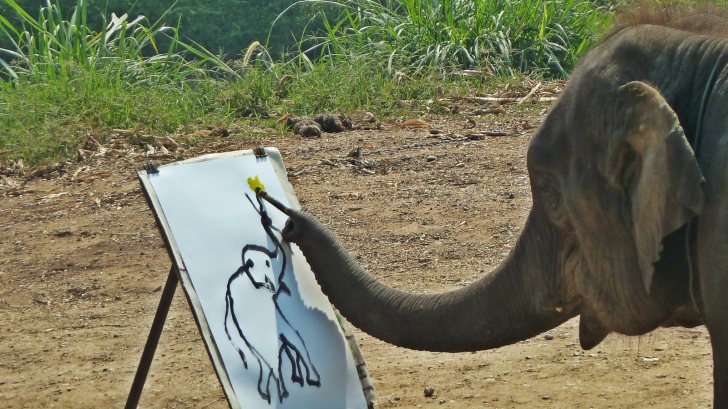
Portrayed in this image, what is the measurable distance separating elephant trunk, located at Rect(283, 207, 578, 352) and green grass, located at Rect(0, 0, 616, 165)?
5121 millimetres

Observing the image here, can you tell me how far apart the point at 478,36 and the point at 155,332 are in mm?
7115

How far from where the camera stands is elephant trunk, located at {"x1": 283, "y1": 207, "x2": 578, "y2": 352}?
2703mm

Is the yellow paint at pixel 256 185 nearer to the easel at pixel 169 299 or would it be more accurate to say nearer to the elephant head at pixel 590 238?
the easel at pixel 169 299

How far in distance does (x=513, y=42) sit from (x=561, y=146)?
780 centimetres

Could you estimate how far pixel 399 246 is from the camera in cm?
610

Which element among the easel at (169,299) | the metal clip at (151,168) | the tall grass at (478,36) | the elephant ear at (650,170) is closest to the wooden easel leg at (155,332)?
the easel at (169,299)

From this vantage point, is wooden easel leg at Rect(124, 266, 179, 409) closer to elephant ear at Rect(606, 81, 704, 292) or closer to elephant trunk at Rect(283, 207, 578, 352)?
elephant trunk at Rect(283, 207, 578, 352)

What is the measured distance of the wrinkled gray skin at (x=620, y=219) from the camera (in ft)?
7.06

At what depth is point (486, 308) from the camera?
276 centimetres

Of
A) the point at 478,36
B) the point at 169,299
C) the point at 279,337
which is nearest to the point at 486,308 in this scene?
the point at 279,337

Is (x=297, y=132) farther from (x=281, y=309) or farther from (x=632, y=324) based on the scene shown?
(x=632, y=324)

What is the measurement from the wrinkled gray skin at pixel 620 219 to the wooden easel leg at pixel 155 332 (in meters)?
0.71

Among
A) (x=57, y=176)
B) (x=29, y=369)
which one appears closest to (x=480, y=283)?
(x=29, y=369)

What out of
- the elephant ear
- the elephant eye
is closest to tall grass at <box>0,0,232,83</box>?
the elephant eye
